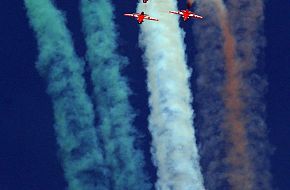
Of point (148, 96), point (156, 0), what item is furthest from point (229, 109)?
point (156, 0)

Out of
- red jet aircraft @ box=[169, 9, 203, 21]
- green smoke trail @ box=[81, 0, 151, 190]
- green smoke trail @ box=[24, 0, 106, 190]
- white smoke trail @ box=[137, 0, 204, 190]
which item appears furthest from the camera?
red jet aircraft @ box=[169, 9, 203, 21]

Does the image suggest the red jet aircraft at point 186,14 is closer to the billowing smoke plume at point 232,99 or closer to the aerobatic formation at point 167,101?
the aerobatic formation at point 167,101

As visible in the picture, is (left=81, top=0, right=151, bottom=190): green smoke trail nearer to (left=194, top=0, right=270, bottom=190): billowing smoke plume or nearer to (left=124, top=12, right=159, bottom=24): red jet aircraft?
(left=124, top=12, right=159, bottom=24): red jet aircraft

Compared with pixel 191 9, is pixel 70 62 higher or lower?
lower

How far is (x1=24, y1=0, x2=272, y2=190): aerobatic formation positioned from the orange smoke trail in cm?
4

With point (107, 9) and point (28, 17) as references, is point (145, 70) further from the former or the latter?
point (28, 17)

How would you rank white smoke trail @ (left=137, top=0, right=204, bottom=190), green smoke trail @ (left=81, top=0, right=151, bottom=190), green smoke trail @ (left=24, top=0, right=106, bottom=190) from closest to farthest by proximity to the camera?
white smoke trail @ (left=137, top=0, right=204, bottom=190) < green smoke trail @ (left=81, top=0, right=151, bottom=190) < green smoke trail @ (left=24, top=0, right=106, bottom=190)

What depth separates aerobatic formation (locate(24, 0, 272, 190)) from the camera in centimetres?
2902

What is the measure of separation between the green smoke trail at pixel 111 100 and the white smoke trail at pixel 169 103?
857 millimetres

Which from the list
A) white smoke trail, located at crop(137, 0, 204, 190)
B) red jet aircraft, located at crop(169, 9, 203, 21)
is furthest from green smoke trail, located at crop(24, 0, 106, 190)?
red jet aircraft, located at crop(169, 9, 203, 21)

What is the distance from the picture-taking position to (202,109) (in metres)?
29.4

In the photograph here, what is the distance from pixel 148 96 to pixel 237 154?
3939mm

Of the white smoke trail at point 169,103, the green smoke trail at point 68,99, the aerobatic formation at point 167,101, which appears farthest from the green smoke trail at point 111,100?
the white smoke trail at point 169,103

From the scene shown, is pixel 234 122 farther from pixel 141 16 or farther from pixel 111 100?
pixel 141 16
